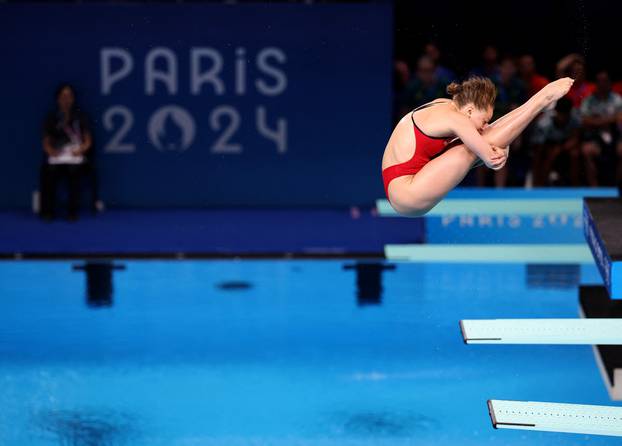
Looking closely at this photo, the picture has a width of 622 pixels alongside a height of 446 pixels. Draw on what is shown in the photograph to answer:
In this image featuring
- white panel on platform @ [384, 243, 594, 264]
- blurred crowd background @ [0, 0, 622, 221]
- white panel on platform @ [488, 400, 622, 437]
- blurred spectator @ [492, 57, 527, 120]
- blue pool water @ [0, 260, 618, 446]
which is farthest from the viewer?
blurred crowd background @ [0, 0, 622, 221]

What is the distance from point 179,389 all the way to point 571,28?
837 cm

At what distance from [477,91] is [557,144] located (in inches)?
252

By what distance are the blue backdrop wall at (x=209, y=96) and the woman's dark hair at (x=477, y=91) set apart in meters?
6.78

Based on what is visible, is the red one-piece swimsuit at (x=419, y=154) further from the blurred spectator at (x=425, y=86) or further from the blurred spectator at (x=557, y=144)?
the blurred spectator at (x=557, y=144)

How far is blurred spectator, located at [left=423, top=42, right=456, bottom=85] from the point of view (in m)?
11.7

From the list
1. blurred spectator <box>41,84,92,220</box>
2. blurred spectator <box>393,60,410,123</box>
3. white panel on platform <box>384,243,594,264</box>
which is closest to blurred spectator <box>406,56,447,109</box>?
blurred spectator <box>393,60,410,123</box>

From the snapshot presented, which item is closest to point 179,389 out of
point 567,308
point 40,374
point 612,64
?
point 40,374

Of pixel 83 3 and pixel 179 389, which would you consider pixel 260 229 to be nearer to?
pixel 83 3

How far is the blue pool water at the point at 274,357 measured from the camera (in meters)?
6.57

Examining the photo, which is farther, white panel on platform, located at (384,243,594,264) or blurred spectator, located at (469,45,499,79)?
blurred spectator, located at (469,45,499,79)

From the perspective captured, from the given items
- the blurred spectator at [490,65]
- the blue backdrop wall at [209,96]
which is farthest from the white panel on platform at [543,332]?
the blue backdrop wall at [209,96]

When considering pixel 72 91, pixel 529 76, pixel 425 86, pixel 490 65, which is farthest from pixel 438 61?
pixel 72 91

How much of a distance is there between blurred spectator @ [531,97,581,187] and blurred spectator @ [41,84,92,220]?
5012 millimetres

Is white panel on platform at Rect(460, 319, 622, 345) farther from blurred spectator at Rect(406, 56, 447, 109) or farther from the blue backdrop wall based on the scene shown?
the blue backdrop wall
